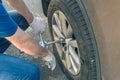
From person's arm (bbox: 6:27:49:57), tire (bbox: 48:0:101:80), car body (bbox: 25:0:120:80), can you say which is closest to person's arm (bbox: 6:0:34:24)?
tire (bbox: 48:0:101:80)

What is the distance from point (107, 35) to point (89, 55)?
234mm

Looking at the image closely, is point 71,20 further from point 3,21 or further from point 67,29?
point 3,21

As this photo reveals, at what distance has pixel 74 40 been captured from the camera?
2.10 meters

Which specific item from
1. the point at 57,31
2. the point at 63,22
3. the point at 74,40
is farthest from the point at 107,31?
the point at 57,31

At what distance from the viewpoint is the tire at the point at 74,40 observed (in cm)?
185

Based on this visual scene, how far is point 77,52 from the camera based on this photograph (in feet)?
7.02

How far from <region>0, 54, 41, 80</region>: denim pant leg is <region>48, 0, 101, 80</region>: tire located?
30 centimetres

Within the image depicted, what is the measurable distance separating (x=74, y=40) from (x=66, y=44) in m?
0.14

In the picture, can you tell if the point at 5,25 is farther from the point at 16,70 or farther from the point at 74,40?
the point at 74,40

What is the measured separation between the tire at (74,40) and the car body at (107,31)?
0.14 feet

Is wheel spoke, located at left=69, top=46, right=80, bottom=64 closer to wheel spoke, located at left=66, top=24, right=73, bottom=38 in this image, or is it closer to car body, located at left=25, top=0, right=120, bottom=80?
wheel spoke, located at left=66, top=24, right=73, bottom=38

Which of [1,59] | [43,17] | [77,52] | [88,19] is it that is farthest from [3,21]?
[43,17]

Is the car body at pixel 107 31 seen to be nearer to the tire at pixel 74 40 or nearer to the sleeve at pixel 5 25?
the tire at pixel 74 40

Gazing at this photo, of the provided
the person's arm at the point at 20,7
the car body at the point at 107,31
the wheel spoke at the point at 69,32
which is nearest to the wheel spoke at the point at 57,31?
the wheel spoke at the point at 69,32
